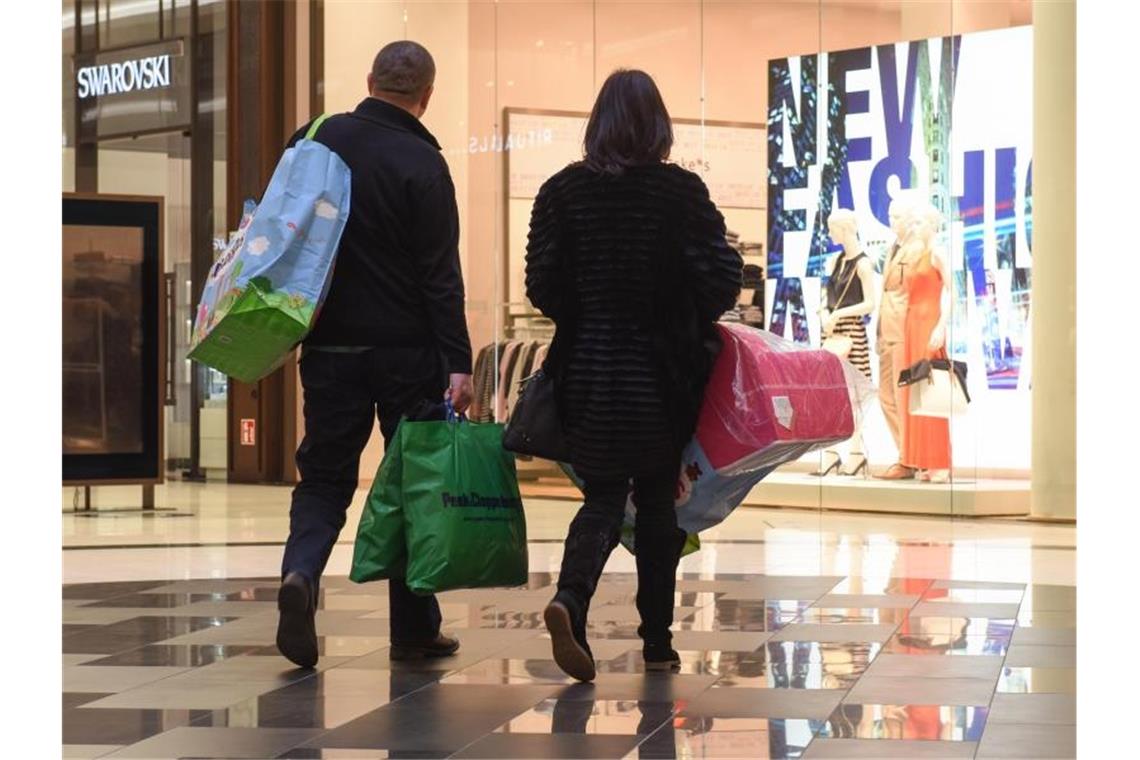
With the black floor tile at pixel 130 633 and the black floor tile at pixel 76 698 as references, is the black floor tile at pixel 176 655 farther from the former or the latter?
the black floor tile at pixel 76 698

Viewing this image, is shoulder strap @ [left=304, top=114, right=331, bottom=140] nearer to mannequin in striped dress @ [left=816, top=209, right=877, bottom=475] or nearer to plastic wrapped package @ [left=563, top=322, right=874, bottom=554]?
plastic wrapped package @ [left=563, top=322, right=874, bottom=554]

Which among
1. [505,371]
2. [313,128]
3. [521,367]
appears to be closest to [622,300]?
[313,128]

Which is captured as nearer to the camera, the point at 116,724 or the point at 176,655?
the point at 116,724

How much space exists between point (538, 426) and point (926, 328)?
693 centimetres

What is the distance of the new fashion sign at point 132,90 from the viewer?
14828 mm

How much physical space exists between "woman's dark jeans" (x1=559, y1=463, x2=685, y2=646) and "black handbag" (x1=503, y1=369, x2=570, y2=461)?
0.34ft

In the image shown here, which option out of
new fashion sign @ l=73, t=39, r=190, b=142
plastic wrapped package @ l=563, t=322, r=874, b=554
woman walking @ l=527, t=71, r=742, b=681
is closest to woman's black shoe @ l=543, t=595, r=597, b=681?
woman walking @ l=527, t=71, r=742, b=681

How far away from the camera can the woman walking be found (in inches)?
167

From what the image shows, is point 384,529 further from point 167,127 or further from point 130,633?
point 167,127

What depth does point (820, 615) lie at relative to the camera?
5.64 meters

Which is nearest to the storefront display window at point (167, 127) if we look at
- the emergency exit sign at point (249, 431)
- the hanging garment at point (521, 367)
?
the emergency exit sign at point (249, 431)

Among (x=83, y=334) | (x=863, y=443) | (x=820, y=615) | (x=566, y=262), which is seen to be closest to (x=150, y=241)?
(x=83, y=334)

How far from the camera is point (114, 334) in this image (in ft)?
35.7

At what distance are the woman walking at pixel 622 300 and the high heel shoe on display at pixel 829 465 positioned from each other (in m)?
7.09
